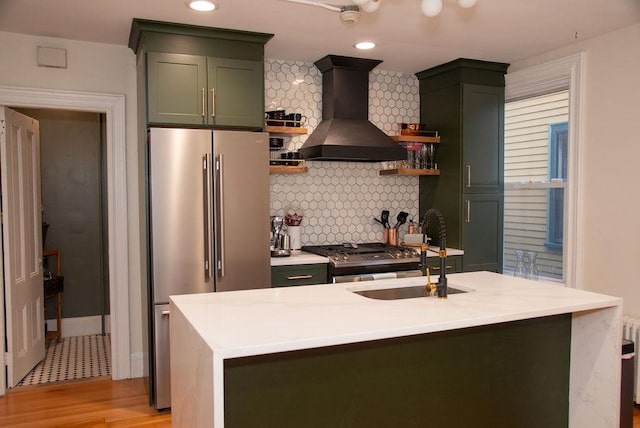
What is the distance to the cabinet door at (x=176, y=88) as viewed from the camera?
137 inches

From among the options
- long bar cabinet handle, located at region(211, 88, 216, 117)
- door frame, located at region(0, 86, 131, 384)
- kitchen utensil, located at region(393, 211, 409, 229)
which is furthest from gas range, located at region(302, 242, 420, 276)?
door frame, located at region(0, 86, 131, 384)

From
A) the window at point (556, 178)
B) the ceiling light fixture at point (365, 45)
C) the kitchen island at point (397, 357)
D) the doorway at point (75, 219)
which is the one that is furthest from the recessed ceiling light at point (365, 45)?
the doorway at point (75, 219)

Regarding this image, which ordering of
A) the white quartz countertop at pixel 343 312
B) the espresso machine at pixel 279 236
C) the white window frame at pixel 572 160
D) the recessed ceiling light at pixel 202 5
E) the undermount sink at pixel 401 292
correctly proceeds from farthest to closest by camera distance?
the espresso machine at pixel 279 236
the white window frame at pixel 572 160
the recessed ceiling light at pixel 202 5
the undermount sink at pixel 401 292
the white quartz countertop at pixel 343 312

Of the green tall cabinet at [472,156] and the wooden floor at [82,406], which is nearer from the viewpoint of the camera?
the wooden floor at [82,406]

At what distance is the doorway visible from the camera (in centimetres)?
523

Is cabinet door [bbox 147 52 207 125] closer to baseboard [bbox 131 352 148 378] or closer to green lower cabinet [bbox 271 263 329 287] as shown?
green lower cabinet [bbox 271 263 329 287]

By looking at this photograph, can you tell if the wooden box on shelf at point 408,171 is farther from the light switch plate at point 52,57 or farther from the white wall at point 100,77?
the light switch plate at point 52,57

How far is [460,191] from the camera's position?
454 centimetres

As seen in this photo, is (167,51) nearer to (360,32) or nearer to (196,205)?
(196,205)

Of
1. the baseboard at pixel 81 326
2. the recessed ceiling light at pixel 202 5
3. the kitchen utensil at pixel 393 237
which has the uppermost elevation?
the recessed ceiling light at pixel 202 5

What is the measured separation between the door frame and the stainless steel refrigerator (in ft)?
1.97

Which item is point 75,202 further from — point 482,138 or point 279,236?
point 482,138

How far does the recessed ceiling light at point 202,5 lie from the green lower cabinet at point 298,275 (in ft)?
5.85

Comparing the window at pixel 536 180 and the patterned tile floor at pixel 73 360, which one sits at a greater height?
the window at pixel 536 180
